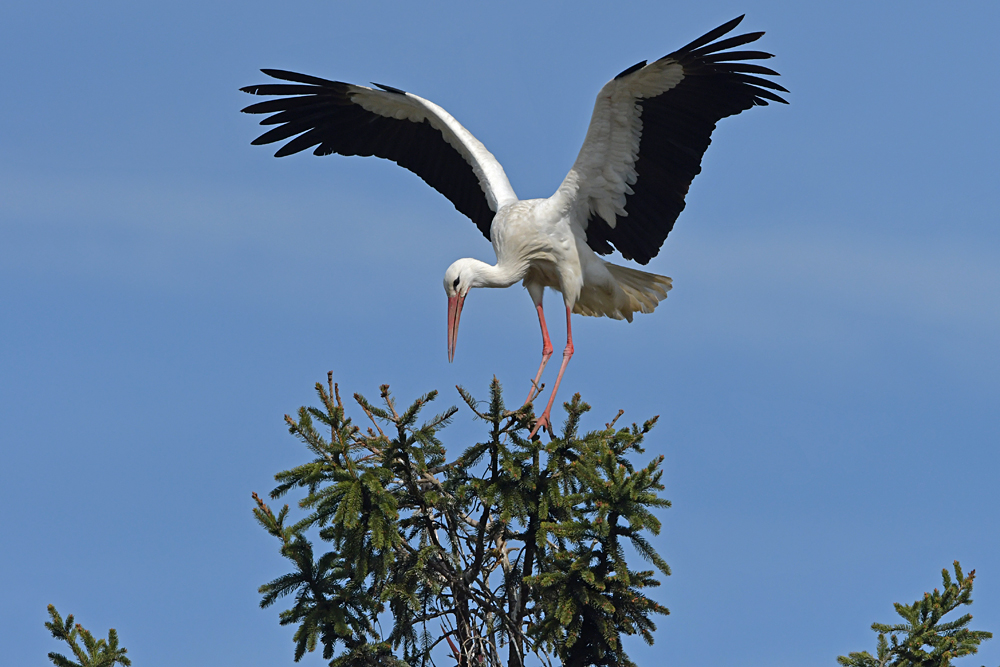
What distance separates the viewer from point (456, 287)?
8.07 metres

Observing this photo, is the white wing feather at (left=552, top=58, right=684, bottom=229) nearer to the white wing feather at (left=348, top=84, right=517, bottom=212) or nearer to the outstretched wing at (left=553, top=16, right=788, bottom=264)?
the outstretched wing at (left=553, top=16, right=788, bottom=264)

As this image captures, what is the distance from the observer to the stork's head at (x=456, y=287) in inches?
316

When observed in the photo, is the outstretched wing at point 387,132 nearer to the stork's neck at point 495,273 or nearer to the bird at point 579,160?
the bird at point 579,160

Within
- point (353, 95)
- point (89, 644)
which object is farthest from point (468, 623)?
point (353, 95)

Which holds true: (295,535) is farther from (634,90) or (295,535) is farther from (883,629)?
(634,90)

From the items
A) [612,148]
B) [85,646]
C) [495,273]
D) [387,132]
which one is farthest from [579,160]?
[85,646]

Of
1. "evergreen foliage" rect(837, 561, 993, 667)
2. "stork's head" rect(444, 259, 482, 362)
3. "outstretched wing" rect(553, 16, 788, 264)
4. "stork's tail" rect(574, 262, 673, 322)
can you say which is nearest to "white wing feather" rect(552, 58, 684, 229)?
"outstretched wing" rect(553, 16, 788, 264)

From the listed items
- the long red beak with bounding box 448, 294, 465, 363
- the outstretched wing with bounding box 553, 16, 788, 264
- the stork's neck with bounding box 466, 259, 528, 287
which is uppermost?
the outstretched wing with bounding box 553, 16, 788, 264

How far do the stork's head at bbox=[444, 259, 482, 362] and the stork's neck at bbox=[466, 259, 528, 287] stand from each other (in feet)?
0.10

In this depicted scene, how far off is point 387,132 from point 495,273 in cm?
222

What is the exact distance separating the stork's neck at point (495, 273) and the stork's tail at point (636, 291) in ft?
3.33

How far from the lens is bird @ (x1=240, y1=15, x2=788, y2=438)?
7.87 metres

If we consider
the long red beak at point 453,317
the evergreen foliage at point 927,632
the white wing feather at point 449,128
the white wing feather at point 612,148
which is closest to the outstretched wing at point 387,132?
the white wing feather at point 449,128

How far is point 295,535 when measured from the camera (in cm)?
568
